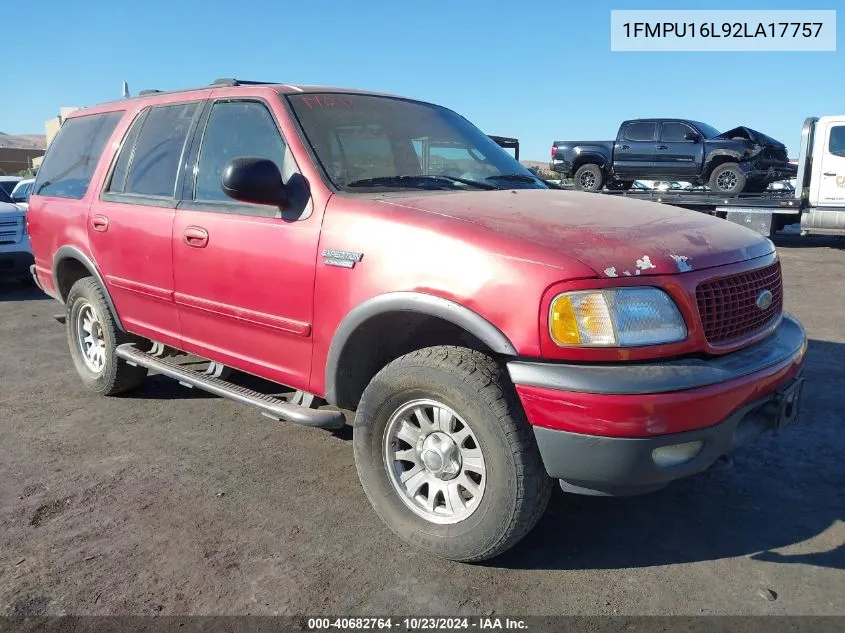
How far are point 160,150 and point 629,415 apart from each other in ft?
10.6

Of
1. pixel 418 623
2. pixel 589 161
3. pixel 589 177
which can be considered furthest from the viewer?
pixel 589 177

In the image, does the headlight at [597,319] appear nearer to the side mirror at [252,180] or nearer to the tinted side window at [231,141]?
the side mirror at [252,180]

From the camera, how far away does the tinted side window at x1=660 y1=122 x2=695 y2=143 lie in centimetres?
1528

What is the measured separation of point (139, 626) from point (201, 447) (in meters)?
1.61

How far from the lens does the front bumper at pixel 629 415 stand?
7.50 feet

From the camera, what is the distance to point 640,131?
629 inches

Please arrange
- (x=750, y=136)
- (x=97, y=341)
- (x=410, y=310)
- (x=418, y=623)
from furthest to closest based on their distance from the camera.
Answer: (x=750, y=136)
(x=97, y=341)
(x=410, y=310)
(x=418, y=623)

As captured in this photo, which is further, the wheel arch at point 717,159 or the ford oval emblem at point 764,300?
the wheel arch at point 717,159

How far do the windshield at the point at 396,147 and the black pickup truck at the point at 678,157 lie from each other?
475 inches

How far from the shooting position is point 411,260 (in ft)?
8.81

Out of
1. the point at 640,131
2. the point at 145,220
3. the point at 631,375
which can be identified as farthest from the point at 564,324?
the point at 640,131

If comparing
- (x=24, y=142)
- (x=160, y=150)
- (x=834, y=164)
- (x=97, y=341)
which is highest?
(x=24, y=142)

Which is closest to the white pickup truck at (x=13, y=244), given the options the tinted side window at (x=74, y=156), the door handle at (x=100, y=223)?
the tinted side window at (x=74, y=156)

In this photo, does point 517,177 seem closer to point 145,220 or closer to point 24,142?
point 145,220
